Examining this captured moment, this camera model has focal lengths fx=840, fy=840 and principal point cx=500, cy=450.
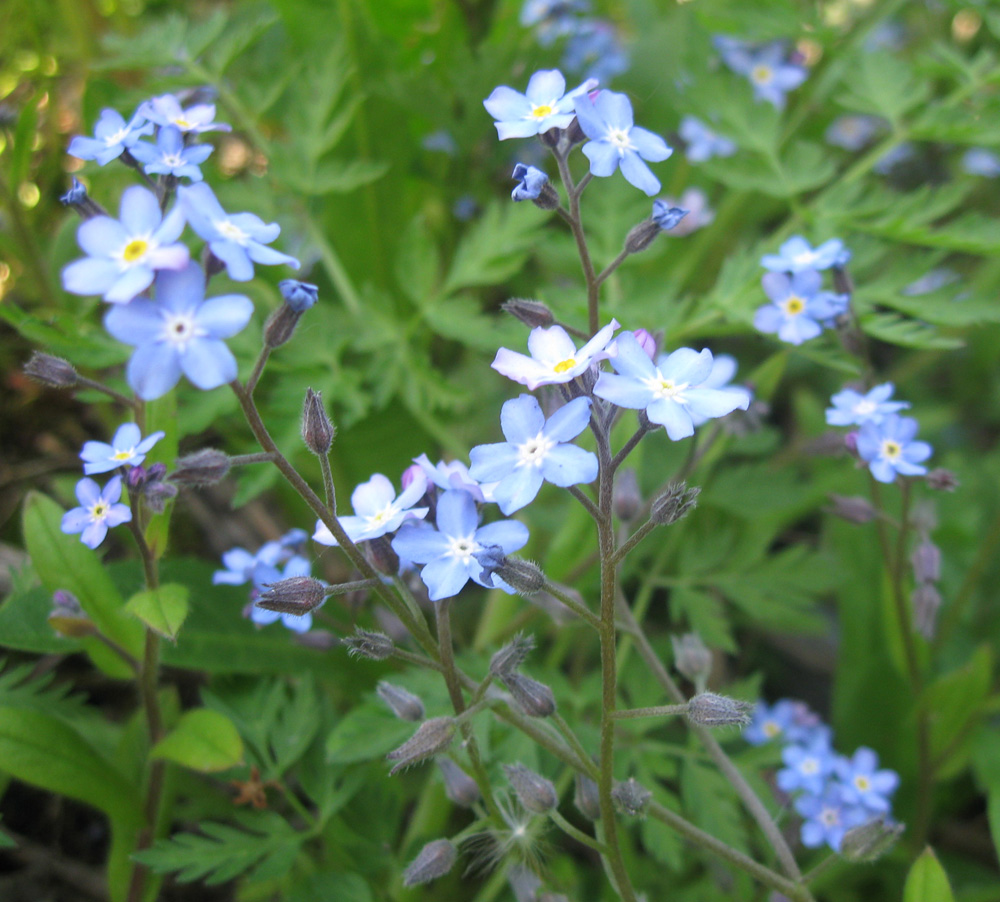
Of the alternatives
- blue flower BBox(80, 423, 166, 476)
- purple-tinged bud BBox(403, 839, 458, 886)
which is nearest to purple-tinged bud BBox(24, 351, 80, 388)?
→ blue flower BBox(80, 423, 166, 476)

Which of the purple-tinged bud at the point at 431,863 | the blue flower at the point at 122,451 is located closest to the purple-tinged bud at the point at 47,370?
the blue flower at the point at 122,451

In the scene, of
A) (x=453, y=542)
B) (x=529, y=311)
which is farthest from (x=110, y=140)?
(x=453, y=542)

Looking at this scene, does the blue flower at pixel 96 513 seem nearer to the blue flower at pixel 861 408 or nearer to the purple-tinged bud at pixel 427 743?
the purple-tinged bud at pixel 427 743

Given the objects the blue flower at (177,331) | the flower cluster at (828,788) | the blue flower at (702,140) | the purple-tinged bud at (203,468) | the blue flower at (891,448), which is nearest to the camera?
the blue flower at (177,331)

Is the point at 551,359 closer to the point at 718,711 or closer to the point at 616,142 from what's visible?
the point at 616,142

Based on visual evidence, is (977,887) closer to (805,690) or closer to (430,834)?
(805,690)

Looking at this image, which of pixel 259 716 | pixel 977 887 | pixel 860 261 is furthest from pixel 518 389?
pixel 977 887
